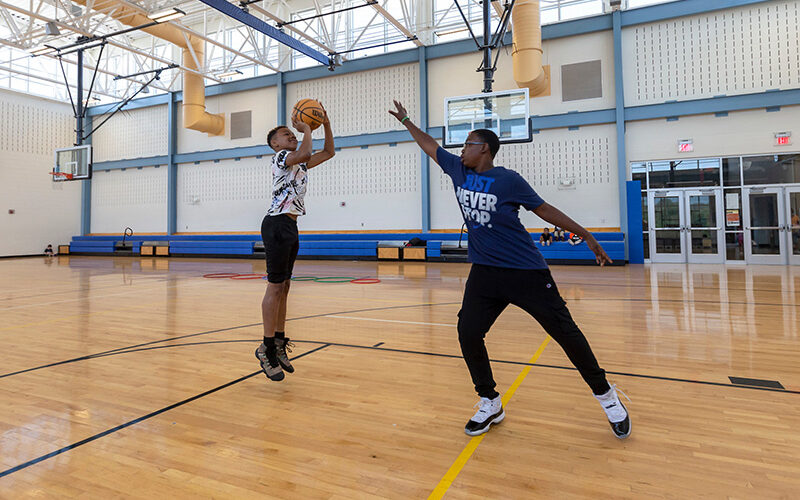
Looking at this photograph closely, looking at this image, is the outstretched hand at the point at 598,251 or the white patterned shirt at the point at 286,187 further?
the white patterned shirt at the point at 286,187

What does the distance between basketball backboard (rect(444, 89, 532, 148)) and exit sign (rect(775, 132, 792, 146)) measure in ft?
22.4

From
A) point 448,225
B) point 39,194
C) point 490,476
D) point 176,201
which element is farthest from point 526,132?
point 39,194

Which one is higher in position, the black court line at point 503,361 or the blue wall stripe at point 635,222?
the blue wall stripe at point 635,222

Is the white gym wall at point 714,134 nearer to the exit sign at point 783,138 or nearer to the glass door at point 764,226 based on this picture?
the exit sign at point 783,138

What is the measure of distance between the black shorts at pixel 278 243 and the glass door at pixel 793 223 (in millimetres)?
13432

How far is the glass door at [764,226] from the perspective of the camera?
11.2 m

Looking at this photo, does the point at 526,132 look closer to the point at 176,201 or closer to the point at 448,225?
the point at 448,225

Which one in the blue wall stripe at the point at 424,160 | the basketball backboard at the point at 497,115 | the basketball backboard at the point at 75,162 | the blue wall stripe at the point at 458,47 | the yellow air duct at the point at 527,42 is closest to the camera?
the basketball backboard at the point at 497,115

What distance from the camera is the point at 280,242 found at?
2709mm

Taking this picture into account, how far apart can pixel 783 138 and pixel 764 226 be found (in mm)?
2211

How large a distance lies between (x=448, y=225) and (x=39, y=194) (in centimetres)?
1720

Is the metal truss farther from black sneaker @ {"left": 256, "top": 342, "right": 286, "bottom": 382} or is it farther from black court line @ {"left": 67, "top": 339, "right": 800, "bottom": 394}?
black sneaker @ {"left": 256, "top": 342, "right": 286, "bottom": 382}

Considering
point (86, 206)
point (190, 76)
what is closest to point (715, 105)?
point (190, 76)

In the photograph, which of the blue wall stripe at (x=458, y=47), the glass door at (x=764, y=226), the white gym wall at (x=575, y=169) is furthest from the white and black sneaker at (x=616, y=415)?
the blue wall stripe at (x=458, y=47)
